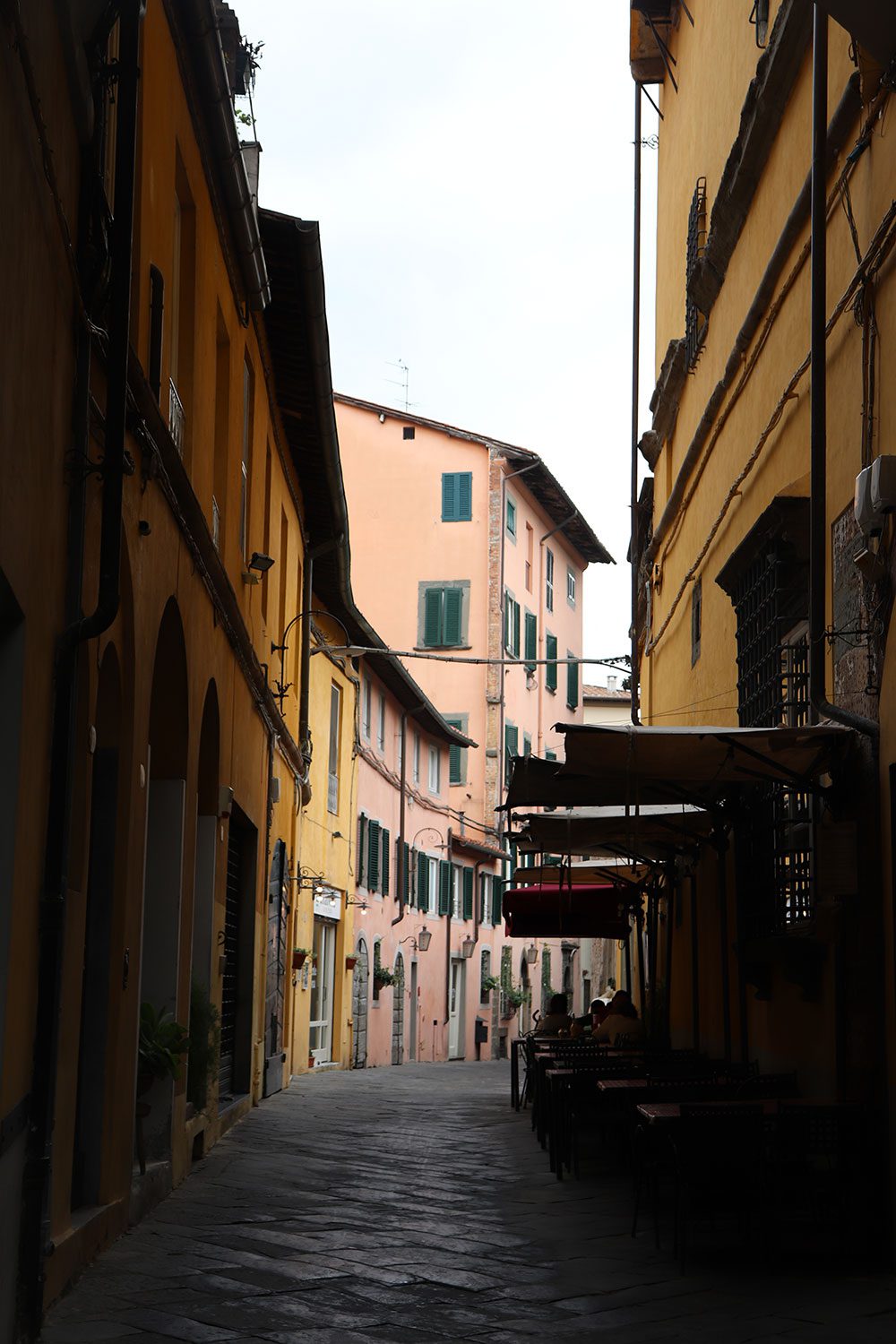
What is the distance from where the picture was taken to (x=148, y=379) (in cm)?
866

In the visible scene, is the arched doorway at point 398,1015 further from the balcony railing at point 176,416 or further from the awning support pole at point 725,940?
the balcony railing at point 176,416

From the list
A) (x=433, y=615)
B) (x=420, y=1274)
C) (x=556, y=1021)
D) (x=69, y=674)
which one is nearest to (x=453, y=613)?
(x=433, y=615)

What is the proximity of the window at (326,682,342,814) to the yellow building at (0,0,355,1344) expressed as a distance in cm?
991

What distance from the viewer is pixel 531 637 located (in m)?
42.2

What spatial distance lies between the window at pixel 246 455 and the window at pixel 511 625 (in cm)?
2487

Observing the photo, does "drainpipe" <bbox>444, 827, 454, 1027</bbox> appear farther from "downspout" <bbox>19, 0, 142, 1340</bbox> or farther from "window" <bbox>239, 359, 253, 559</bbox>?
"downspout" <bbox>19, 0, 142, 1340</bbox>

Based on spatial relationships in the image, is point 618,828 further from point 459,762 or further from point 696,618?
point 459,762

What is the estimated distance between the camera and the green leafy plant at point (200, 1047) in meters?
11.2

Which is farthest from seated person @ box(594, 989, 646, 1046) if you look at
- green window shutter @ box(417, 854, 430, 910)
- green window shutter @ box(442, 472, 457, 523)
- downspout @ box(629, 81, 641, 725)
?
green window shutter @ box(442, 472, 457, 523)

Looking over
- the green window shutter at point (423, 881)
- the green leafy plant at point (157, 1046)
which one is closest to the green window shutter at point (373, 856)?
the green window shutter at point (423, 881)

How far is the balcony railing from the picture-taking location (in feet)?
31.6

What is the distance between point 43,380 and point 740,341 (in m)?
7.15

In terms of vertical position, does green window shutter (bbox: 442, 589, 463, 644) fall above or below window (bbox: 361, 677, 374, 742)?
above

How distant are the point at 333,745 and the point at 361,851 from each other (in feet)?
10.3
